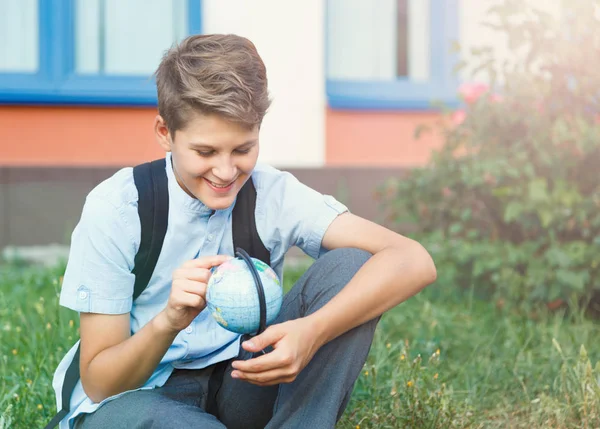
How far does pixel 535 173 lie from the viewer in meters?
4.13

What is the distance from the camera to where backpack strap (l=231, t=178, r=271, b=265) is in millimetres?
2273

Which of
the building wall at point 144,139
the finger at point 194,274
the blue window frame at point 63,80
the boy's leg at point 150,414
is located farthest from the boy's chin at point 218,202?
the blue window frame at point 63,80

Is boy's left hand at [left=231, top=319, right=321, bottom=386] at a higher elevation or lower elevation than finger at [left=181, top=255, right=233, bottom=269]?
lower

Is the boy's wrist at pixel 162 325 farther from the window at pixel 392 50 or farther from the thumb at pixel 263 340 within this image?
the window at pixel 392 50

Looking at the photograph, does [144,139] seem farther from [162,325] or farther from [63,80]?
[162,325]

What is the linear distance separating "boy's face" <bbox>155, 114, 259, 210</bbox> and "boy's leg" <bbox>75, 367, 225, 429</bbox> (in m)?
0.52

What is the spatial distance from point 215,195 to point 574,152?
242 cm

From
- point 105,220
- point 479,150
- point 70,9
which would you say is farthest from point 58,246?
point 105,220

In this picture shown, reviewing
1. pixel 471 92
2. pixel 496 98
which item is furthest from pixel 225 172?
pixel 471 92

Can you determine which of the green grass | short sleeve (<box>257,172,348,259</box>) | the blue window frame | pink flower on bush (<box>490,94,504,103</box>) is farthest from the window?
short sleeve (<box>257,172,348,259</box>)

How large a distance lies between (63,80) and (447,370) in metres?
4.21

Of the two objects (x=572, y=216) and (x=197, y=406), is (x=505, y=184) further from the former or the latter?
(x=197, y=406)

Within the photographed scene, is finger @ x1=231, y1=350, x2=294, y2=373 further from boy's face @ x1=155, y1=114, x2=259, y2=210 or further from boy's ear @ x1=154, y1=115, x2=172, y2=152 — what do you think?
boy's ear @ x1=154, y1=115, x2=172, y2=152

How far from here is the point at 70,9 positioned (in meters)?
6.29
